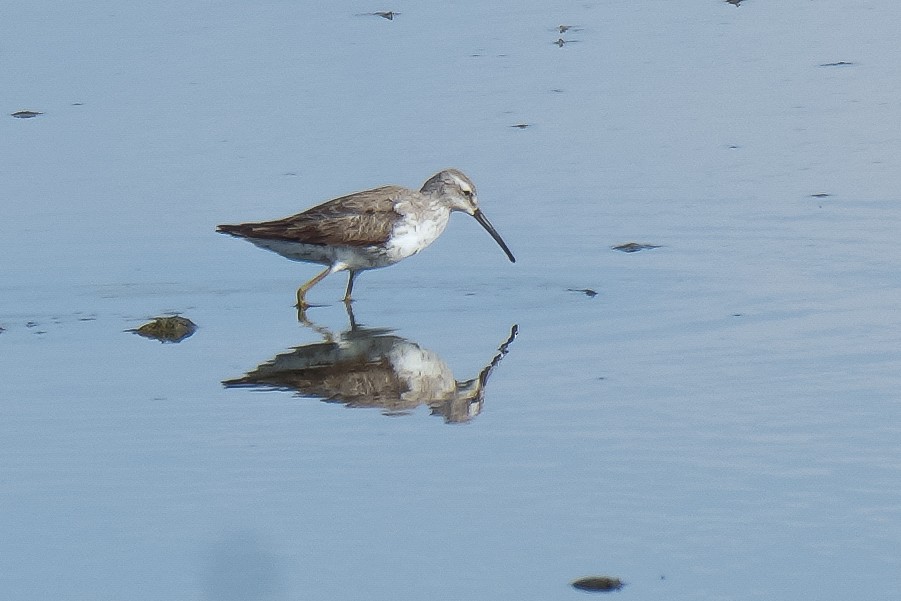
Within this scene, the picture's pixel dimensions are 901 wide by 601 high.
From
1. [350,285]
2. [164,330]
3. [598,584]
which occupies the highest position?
[598,584]

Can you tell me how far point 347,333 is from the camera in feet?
34.8

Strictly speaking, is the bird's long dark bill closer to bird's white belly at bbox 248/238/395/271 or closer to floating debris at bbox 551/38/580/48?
bird's white belly at bbox 248/238/395/271

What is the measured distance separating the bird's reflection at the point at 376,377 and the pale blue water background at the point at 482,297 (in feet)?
0.46

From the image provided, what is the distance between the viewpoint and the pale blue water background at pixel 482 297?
704 centimetres

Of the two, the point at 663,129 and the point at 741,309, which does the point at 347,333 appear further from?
the point at 663,129

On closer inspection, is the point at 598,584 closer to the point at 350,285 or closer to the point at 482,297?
the point at 482,297

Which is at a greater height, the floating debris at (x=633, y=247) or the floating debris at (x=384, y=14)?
the floating debris at (x=384, y=14)

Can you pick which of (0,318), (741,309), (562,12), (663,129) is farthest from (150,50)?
(741,309)

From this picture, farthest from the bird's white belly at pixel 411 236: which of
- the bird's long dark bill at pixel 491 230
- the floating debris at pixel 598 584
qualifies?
the floating debris at pixel 598 584

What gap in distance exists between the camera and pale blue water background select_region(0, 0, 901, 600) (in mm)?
7039

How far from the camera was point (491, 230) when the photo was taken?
1189cm

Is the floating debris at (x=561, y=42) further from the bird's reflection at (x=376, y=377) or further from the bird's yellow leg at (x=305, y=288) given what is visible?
the bird's reflection at (x=376, y=377)

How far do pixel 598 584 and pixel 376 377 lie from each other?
129 inches

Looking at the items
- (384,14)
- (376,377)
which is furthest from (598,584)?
(384,14)
